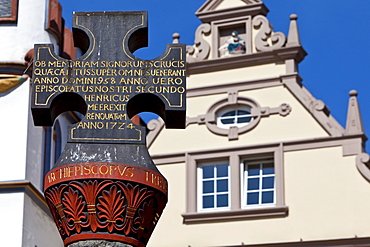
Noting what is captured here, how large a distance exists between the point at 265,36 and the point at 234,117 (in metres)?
1.57

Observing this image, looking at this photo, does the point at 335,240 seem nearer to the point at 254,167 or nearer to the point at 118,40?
A: the point at 254,167

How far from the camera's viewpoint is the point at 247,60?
23047 millimetres

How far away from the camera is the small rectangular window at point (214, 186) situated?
22.3 meters

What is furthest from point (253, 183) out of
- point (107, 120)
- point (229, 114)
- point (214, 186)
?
point (107, 120)

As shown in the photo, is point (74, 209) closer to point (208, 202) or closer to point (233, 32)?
point (208, 202)

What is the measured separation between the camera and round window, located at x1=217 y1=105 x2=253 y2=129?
75.0ft

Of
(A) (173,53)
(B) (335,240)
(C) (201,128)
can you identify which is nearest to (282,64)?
(C) (201,128)

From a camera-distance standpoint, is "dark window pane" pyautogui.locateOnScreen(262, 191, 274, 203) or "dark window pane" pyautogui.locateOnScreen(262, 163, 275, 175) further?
"dark window pane" pyautogui.locateOnScreen(262, 163, 275, 175)

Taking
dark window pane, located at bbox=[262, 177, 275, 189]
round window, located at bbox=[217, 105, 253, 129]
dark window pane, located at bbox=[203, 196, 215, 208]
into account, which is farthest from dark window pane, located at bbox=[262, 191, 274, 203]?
round window, located at bbox=[217, 105, 253, 129]

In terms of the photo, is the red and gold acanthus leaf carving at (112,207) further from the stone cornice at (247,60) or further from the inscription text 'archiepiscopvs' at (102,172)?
the stone cornice at (247,60)

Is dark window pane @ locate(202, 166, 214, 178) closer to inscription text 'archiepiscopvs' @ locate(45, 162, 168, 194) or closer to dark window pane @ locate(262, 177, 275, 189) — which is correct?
dark window pane @ locate(262, 177, 275, 189)

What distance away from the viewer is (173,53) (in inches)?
473

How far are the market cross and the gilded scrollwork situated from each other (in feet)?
36.1

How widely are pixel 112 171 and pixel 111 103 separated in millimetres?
742
